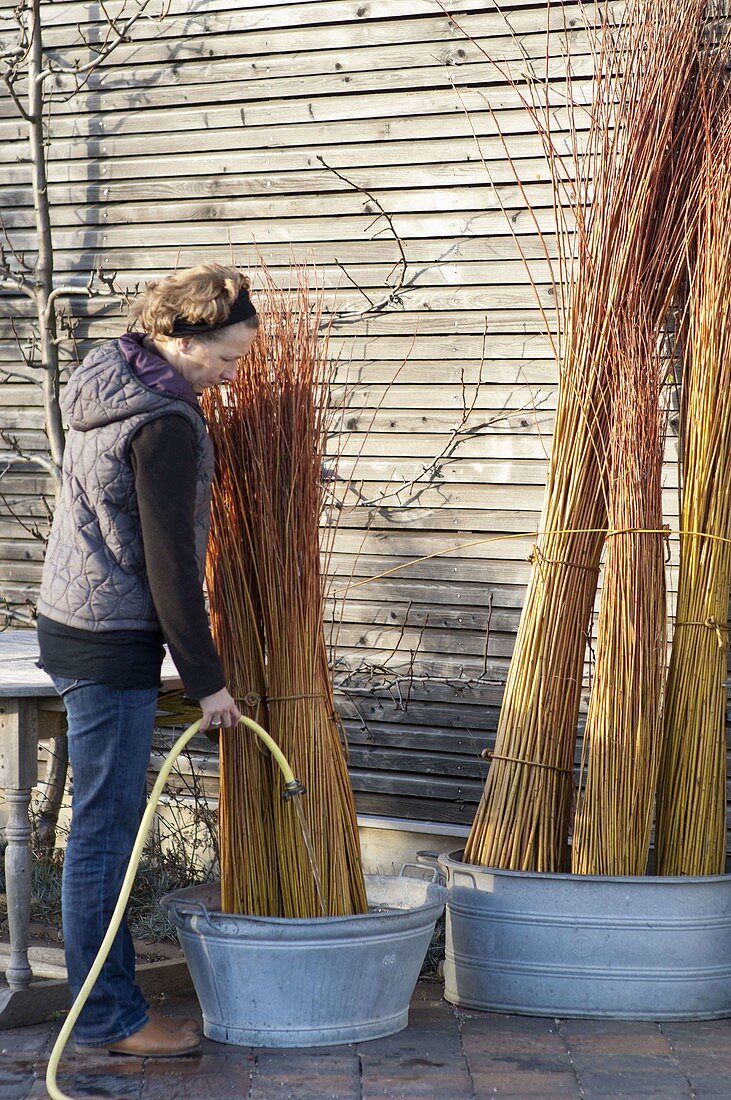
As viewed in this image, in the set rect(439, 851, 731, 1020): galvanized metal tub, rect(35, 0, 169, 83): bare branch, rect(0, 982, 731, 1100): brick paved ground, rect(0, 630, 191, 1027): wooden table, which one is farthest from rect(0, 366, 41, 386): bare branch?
rect(439, 851, 731, 1020): galvanized metal tub

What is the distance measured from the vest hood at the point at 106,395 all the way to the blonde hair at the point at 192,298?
0.36 ft

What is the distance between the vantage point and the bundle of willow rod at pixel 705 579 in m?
3.10

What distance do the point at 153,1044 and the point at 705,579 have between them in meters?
1.73

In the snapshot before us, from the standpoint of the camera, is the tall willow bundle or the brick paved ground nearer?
the brick paved ground

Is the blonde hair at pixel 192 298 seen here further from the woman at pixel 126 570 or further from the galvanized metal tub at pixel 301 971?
the galvanized metal tub at pixel 301 971

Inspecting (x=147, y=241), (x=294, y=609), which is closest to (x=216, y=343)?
(x=294, y=609)

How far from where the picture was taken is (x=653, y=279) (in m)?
3.17

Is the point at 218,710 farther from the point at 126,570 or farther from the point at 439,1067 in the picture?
the point at 439,1067

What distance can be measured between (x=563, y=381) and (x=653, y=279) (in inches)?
13.5

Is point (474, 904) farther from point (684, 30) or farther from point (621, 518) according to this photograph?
point (684, 30)

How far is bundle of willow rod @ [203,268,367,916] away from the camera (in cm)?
286

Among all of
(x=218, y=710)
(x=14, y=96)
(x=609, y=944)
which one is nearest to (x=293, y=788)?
(x=218, y=710)

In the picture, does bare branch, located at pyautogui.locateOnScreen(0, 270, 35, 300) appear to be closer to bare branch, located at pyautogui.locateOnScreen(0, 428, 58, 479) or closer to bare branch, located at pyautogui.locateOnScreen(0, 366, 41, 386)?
bare branch, located at pyautogui.locateOnScreen(0, 366, 41, 386)

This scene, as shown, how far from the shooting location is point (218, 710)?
2619mm
